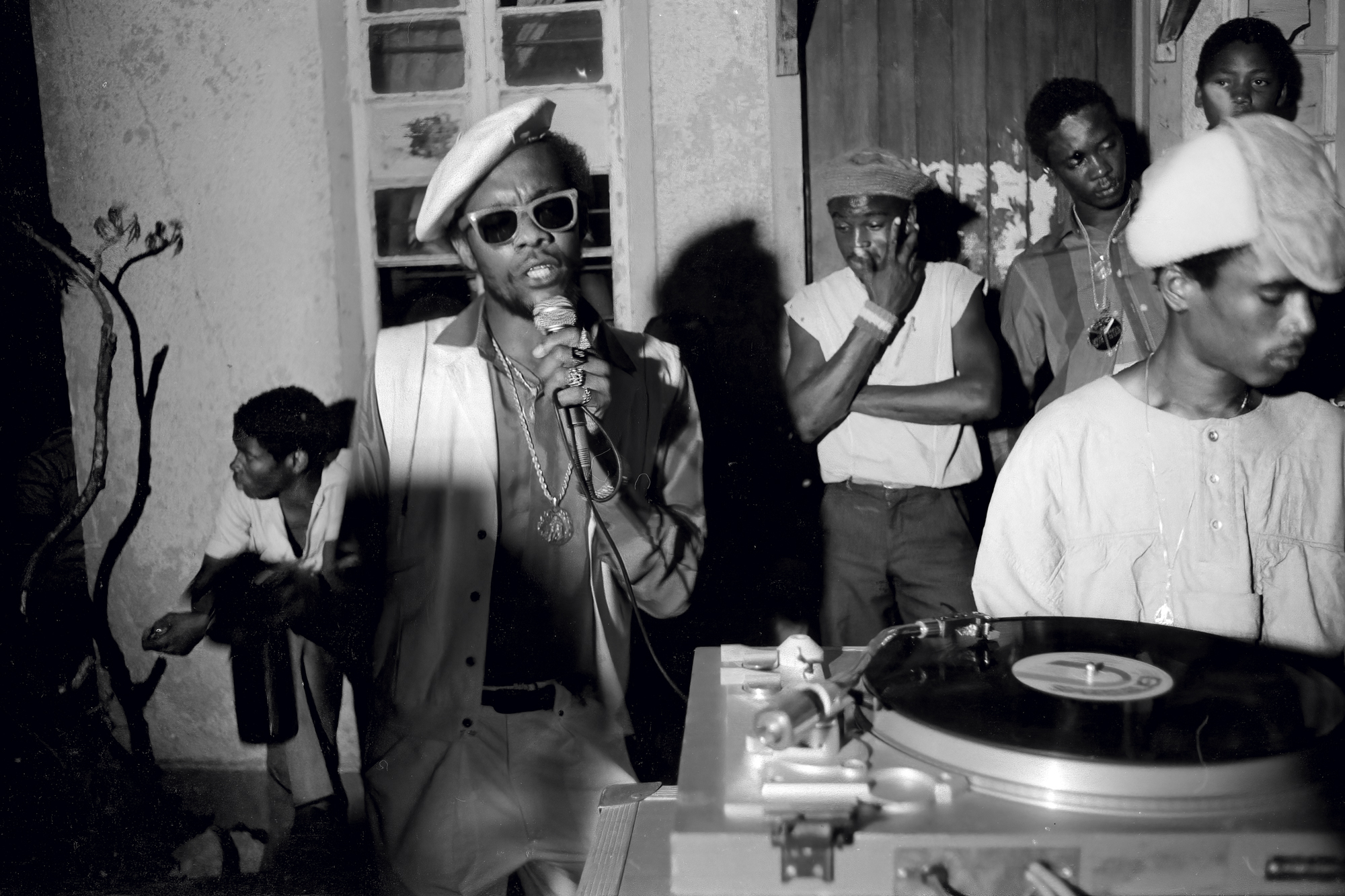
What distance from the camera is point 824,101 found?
369 centimetres

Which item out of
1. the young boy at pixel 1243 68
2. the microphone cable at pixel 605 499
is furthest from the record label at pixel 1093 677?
the young boy at pixel 1243 68

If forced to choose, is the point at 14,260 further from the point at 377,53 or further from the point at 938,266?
the point at 938,266

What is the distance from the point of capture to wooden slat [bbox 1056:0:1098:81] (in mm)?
3645

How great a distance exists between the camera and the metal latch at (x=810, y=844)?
0.91 m

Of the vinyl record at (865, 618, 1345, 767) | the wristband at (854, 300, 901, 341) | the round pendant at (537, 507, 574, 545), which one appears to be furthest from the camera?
the wristband at (854, 300, 901, 341)

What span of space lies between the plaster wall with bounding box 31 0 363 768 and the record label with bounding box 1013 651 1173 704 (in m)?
3.39

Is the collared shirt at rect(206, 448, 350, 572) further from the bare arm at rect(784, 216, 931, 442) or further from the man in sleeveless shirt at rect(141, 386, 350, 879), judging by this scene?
the bare arm at rect(784, 216, 931, 442)

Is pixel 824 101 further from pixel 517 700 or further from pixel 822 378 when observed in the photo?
pixel 517 700

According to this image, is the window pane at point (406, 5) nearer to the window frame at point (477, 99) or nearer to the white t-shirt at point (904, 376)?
the window frame at point (477, 99)

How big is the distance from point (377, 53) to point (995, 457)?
2.81 m

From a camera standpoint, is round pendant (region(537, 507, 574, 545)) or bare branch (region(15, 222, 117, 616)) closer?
round pendant (region(537, 507, 574, 545))

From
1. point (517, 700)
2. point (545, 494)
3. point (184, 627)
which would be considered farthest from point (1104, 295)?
point (184, 627)

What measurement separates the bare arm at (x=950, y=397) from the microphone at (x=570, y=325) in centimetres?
123

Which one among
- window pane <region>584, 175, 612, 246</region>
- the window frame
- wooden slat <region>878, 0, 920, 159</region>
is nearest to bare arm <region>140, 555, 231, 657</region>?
the window frame
